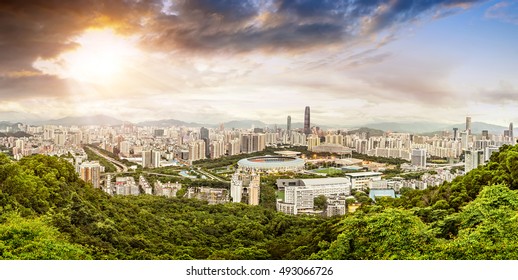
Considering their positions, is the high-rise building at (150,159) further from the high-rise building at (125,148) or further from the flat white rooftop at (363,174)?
the flat white rooftop at (363,174)

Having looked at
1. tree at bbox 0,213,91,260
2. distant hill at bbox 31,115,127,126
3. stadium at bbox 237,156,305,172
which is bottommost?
tree at bbox 0,213,91,260

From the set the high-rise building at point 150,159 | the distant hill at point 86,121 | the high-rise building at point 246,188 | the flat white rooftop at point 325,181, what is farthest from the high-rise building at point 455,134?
the distant hill at point 86,121

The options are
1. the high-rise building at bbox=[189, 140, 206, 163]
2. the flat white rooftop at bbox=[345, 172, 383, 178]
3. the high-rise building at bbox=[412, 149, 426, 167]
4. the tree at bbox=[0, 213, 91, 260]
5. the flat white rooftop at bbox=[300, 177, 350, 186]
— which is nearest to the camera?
the tree at bbox=[0, 213, 91, 260]

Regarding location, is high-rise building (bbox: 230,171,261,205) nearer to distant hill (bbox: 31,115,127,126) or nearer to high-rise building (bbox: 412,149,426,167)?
distant hill (bbox: 31,115,127,126)

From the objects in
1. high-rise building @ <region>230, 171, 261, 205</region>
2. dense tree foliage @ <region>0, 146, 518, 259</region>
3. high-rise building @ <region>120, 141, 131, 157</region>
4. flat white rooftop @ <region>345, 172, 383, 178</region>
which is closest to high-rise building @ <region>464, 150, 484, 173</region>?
dense tree foliage @ <region>0, 146, 518, 259</region>

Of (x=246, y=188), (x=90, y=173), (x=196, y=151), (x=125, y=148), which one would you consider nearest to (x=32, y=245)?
(x=90, y=173)
